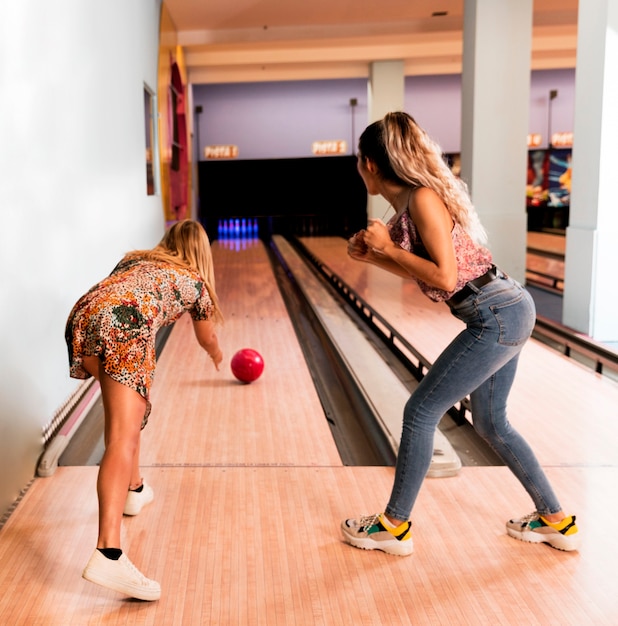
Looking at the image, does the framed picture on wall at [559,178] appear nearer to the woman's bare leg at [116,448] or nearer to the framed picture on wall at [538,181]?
the framed picture on wall at [538,181]

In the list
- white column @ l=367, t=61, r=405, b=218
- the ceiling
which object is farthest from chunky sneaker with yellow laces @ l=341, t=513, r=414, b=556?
white column @ l=367, t=61, r=405, b=218

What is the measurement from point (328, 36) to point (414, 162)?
9284 mm

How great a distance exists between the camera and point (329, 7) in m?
9.23

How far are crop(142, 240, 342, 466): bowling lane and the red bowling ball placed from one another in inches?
1.8

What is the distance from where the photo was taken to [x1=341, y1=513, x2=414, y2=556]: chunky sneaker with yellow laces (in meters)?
2.07

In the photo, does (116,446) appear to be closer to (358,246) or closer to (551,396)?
(358,246)

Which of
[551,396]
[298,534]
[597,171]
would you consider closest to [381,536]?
[298,534]

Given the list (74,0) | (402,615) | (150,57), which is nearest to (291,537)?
(402,615)

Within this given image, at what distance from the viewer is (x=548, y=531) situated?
2.12 metres

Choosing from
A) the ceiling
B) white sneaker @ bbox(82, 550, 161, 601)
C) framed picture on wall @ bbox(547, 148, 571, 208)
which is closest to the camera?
white sneaker @ bbox(82, 550, 161, 601)

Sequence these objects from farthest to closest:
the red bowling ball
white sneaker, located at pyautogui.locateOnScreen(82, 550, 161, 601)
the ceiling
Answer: the ceiling, the red bowling ball, white sneaker, located at pyautogui.locateOnScreen(82, 550, 161, 601)

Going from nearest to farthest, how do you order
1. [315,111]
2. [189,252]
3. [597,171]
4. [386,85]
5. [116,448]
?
[116,448], [189,252], [597,171], [386,85], [315,111]

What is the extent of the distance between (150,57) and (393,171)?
20.5ft

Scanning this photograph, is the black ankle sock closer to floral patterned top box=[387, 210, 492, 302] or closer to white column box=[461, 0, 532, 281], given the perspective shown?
floral patterned top box=[387, 210, 492, 302]
